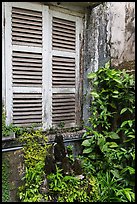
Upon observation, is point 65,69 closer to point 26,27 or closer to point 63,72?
point 63,72

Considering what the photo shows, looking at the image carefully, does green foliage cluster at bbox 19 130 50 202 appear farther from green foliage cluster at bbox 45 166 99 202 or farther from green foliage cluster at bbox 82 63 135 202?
green foliage cluster at bbox 82 63 135 202

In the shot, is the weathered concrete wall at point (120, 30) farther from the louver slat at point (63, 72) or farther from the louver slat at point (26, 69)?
the louver slat at point (26, 69)

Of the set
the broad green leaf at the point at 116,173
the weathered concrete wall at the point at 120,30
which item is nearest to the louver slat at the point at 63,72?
the weathered concrete wall at the point at 120,30

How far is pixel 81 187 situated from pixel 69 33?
197 centimetres

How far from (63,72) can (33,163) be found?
1236mm

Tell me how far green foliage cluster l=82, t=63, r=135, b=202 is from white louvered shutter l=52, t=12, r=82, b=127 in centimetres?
27

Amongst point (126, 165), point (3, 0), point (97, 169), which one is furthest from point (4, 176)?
point (3, 0)

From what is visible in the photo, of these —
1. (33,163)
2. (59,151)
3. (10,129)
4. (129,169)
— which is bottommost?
(129,169)

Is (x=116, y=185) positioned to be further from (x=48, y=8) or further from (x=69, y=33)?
(x=48, y=8)

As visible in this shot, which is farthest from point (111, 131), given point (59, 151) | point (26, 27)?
point (26, 27)

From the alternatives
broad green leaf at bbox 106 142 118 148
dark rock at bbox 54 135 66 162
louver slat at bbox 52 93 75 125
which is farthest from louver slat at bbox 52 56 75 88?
broad green leaf at bbox 106 142 118 148

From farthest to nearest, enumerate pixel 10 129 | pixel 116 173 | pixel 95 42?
pixel 95 42 < pixel 116 173 < pixel 10 129

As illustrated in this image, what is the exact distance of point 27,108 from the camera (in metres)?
2.78

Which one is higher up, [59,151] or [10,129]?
[10,129]
